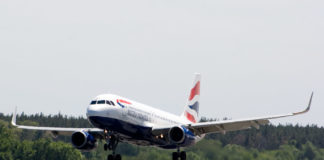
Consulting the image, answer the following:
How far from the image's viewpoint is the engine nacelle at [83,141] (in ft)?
204

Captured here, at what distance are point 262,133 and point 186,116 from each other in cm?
3544

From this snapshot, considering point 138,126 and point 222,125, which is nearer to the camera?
point 138,126

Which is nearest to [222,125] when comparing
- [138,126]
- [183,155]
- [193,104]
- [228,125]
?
[228,125]

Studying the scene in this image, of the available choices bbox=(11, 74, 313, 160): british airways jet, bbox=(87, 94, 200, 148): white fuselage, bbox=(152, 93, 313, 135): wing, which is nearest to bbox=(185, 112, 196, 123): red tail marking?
bbox=(11, 74, 313, 160): british airways jet

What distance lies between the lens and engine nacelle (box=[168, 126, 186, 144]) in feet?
195

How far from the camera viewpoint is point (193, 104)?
75938mm

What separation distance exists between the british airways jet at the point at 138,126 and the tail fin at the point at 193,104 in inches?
326

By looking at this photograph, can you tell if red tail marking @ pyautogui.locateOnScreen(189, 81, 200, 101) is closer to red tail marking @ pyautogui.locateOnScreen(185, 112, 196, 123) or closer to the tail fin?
the tail fin

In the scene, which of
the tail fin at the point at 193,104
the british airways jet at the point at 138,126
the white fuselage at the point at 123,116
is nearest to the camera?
the white fuselage at the point at 123,116

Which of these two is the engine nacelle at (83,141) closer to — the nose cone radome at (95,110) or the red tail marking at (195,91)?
the nose cone radome at (95,110)

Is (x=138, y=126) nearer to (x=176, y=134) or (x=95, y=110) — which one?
(x=176, y=134)

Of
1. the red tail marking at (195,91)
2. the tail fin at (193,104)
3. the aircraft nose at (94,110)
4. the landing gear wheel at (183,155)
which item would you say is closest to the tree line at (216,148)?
the landing gear wheel at (183,155)

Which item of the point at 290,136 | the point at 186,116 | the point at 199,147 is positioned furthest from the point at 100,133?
the point at 290,136

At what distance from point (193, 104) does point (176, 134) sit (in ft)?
53.6
